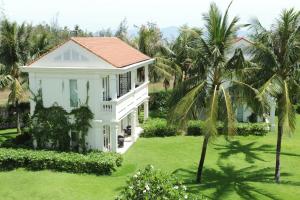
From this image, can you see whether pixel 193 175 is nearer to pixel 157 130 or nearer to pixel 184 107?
pixel 184 107

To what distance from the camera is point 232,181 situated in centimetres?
2109

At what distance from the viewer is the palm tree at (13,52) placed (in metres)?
29.8

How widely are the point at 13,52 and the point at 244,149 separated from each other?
1755 centimetres

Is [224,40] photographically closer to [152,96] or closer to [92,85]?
[92,85]

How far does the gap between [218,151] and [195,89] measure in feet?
30.3

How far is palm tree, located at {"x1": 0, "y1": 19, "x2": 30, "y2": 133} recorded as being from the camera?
2983 centimetres

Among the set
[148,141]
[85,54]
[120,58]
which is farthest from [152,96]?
[85,54]

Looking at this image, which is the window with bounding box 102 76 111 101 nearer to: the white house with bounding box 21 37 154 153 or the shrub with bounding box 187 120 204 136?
the white house with bounding box 21 37 154 153

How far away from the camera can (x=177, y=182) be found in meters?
12.0

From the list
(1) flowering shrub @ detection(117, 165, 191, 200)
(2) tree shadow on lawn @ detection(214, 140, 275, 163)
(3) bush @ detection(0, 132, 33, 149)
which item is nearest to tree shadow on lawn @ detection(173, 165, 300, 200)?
(2) tree shadow on lawn @ detection(214, 140, 275, 163)

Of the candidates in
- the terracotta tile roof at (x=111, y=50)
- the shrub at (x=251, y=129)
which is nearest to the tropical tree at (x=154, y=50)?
the terracotta tile roof at (x=111, y=50)

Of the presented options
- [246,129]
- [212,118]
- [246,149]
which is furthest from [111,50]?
[212,118]

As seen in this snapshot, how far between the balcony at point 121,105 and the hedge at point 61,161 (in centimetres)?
259

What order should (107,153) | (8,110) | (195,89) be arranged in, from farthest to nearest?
(8,110) < (107,153) < (195,89)
